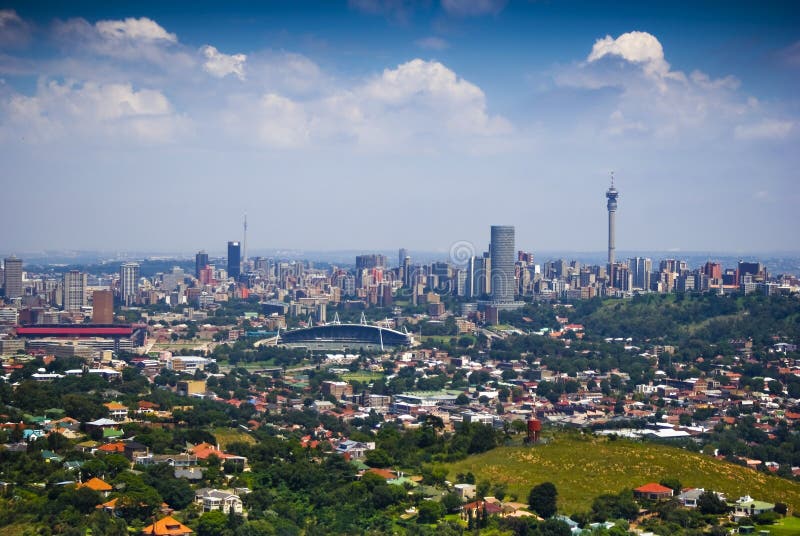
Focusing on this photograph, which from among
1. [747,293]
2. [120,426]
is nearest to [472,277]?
[747,293]

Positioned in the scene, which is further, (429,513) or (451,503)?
(451,503)

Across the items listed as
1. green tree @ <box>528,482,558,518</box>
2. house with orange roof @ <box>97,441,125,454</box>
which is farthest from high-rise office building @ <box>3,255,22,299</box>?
green tree @ <box>528,482,558,518</box>

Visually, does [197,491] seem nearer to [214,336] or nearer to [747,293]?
[214,336]

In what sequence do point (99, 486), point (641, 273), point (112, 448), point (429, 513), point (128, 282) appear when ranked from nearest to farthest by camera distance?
point (429, 513), point (99, 486), point (112, 448), point (128, 282), point (641, 273)

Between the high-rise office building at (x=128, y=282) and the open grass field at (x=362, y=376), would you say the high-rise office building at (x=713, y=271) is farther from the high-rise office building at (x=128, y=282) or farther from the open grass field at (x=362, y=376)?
the high-rise office building at (x=128, y=282)

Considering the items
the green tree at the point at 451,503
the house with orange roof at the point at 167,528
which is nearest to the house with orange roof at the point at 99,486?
the house with orange roof at the point at 167,528

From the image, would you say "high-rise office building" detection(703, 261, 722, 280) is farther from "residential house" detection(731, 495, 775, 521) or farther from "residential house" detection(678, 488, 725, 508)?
"residential house" detection(731, 495, 775, 521)

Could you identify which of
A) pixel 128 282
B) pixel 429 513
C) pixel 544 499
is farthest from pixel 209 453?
pixel 128 282

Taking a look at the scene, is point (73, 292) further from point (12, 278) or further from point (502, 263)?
point (502, 263)

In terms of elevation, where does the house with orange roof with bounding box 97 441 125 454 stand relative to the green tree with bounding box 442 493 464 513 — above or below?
above
